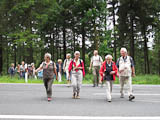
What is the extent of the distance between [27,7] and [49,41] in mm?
13279

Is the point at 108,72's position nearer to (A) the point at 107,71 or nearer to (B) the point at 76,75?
(A) the point at 107,71

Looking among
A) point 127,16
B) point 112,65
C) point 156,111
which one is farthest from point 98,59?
point 127,16

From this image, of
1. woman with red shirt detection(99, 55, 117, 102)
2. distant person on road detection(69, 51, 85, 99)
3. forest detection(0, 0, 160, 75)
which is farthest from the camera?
forest detection(0, 0, 160, 75)

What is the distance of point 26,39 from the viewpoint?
24641 mm

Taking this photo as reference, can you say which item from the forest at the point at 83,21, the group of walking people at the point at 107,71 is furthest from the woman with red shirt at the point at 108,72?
the forest at the point at 83,21

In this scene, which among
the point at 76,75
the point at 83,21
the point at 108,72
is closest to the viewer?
the point at 108,72

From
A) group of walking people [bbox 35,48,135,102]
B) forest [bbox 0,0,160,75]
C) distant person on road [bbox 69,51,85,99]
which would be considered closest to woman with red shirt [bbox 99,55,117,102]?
group of walking people [bbox 35,48,135,102]

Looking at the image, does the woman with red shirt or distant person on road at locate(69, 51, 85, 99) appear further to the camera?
distant person on road at locate(69, 51, 85, 99)

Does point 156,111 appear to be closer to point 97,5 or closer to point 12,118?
point 12,118

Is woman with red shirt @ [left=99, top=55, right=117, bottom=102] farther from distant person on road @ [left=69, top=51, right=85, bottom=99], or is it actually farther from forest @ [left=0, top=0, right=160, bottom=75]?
forest @ [left=0, top=0, right=160, bottom=75]

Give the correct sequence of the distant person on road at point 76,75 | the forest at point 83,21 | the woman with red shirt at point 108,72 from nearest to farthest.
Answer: the woman with red shirt at point 108,72
the distant person on road at point 76,75
the forest at point 83,21

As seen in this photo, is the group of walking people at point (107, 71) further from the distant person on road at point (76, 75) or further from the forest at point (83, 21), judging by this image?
the forest at point (83, 21)

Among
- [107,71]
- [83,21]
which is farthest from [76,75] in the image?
[83,21]

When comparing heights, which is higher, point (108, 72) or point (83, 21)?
point (83, 21)
